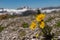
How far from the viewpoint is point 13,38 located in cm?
823

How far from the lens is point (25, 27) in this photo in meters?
A: 9.68

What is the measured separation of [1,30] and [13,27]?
18.8 inches

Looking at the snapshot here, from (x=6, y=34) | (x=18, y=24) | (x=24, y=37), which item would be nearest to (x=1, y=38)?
(x=6, y=34)

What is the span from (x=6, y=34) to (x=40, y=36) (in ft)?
6.36

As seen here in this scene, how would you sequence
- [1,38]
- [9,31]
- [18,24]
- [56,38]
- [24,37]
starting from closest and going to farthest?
1. [56,38]
2. [24,37]
3. [1,38]
4. [9,31]
5. [18,24]

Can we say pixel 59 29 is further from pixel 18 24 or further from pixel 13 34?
pixel 18 24

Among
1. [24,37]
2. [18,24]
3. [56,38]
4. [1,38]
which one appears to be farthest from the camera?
[18,24]

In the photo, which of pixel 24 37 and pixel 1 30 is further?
pixel 1 30

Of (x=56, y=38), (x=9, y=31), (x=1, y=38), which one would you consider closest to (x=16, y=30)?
(x=9, y=31)

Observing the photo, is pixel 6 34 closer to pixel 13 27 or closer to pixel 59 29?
pixel 13 27

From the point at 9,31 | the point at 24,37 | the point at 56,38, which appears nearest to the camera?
the point at 56,38

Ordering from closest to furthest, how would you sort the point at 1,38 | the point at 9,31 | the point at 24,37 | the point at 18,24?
1. the point at 24,37
2. the point at 1,38
3. the point at 9,31
4. the point at 18,24

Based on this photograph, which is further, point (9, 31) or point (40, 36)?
point (9, 31)

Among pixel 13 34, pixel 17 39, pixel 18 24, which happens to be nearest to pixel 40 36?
pixel 17 39
